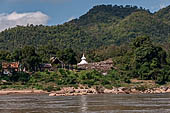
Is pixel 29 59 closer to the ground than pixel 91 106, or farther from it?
farther from it

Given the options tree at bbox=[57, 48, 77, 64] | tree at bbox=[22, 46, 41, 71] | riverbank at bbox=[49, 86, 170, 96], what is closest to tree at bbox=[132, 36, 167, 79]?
riverbank at bbox=[49, 86, 170, 96]

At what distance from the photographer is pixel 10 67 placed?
102 m

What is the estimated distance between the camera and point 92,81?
3556 inches

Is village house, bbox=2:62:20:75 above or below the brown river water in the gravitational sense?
above

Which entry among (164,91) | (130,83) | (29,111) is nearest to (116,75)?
(130,83)

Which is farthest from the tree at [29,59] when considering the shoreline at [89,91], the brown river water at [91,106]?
the brown river water at [91,106]

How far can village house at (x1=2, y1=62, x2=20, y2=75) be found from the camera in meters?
99.7

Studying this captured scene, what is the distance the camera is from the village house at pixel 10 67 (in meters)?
99.7

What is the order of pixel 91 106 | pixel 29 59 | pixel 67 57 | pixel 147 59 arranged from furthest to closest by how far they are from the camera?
pixel 67 57 < pixel 147 59 < pixel 29 59 < pixel 91 106

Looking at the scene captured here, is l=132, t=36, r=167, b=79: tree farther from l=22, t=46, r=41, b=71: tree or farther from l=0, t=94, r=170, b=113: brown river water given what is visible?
l=0, t=94, r=170, b=113: brown river water

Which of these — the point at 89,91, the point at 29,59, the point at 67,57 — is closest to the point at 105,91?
the point at 89,91

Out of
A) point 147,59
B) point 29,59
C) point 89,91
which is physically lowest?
point 89,91

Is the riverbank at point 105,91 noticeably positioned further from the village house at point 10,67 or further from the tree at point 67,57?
the tree at point 67,57

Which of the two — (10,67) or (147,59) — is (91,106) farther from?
(10,67)
